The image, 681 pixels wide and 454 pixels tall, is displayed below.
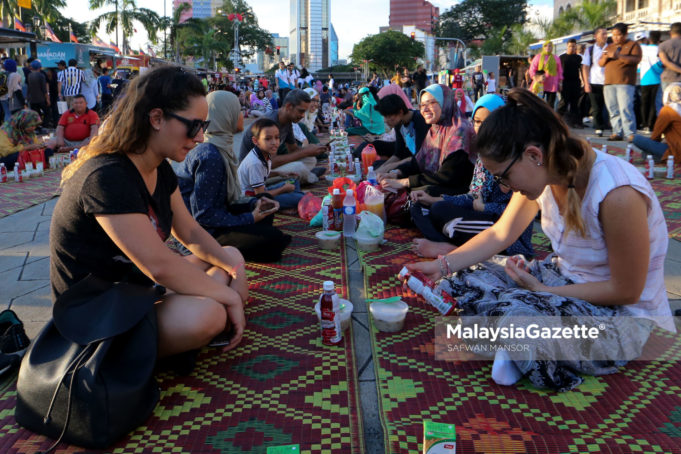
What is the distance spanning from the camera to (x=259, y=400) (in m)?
2.39

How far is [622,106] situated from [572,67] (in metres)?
3.15

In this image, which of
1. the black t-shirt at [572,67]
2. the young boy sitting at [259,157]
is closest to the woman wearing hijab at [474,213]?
the young boy sitting at [259,157]

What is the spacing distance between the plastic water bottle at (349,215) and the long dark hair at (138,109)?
2468 mm

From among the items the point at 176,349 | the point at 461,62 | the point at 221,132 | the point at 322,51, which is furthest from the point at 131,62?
the point at 322,51

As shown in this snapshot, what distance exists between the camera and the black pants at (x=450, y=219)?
4.09 meters

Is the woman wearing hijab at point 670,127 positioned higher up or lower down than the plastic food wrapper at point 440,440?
higher up

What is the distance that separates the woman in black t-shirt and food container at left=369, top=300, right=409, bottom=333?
90cm

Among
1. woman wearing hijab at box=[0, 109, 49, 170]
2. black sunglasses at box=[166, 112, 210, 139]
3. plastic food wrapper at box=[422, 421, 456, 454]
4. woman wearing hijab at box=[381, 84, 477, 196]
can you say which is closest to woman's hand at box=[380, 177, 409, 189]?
woman wearing hijab at box=[381, 84, 477, 196]

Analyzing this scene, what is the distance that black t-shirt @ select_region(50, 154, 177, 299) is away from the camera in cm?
214

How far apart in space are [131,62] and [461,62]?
27.7m

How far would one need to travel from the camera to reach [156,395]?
2236mm

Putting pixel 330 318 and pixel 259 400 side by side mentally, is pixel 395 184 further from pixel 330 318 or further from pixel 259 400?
pixel 259 400

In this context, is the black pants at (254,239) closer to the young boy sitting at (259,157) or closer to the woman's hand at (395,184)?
the young boy sitting at (259,157)

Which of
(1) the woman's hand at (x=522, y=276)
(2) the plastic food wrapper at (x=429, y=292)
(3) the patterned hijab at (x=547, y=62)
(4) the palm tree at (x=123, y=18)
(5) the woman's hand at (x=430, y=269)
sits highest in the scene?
(4) the palm tree at (x=123, y=18)
